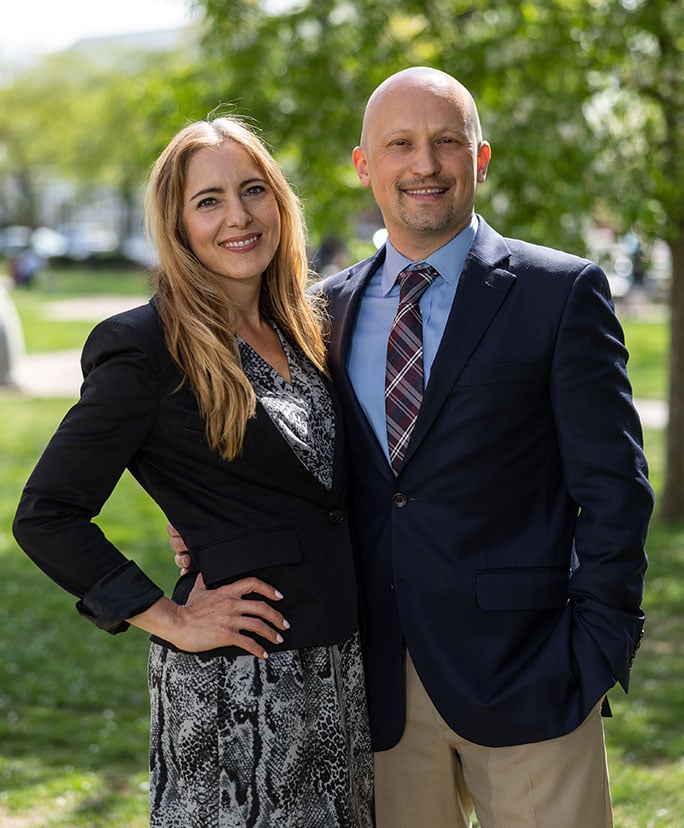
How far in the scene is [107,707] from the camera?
20.1 ft

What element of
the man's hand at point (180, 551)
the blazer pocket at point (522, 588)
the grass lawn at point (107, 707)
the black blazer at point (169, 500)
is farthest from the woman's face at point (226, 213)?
the grass lawn at point (107, 707)

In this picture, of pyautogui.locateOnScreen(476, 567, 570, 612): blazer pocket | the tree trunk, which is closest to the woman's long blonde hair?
pyautogui.locateOnScreen(476, 567, 570, 612): blazer pocket

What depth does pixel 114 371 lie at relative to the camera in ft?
9.23

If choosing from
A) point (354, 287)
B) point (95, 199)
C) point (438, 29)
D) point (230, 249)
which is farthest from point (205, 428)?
point (95, 199)

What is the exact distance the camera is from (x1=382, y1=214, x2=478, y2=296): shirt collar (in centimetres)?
312

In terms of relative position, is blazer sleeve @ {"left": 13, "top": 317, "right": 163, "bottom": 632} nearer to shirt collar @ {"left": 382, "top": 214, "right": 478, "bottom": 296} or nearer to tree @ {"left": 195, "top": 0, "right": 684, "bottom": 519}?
shirt collar @ {"left": 382, "top": 214, "right": 478, "bottom": 296}

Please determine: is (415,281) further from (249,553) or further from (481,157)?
(249,553)

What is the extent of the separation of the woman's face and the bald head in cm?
39

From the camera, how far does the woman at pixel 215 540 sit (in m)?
2.82

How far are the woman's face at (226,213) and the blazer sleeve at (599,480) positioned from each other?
2.83 ft

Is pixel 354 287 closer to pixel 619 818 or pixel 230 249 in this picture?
pixel 230 249

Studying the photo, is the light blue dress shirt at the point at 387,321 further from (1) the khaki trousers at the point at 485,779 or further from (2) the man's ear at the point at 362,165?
(1) the khaki trousers at the point at 485,779

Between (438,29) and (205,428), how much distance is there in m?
5.25

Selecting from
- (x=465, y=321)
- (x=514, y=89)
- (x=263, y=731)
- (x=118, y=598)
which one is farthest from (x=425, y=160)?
(x=514, y=89)
